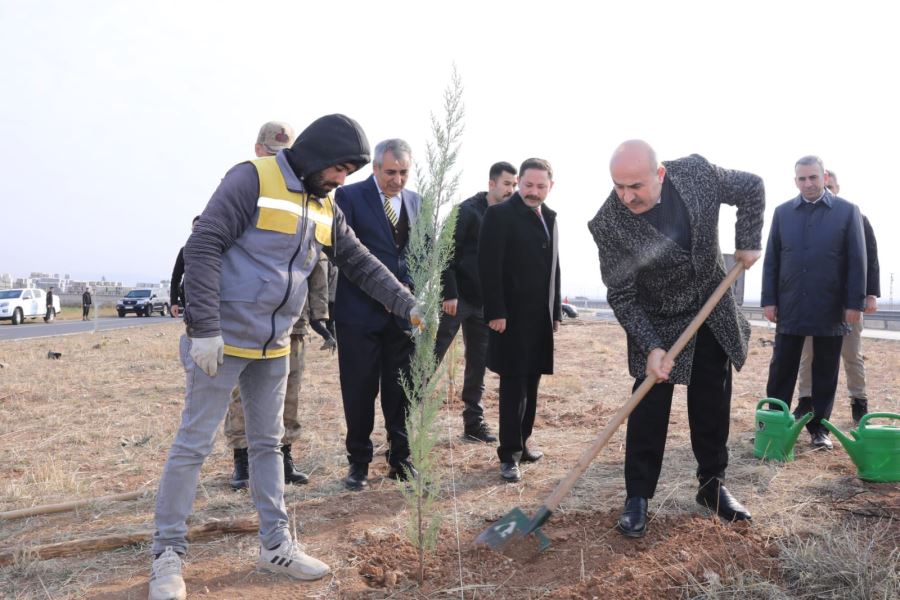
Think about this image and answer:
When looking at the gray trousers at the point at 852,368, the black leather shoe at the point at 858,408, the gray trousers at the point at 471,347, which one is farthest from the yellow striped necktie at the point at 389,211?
the black leather shoe at the point at 858,408

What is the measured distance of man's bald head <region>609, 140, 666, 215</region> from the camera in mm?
2949

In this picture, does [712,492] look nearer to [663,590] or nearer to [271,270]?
[663,590]

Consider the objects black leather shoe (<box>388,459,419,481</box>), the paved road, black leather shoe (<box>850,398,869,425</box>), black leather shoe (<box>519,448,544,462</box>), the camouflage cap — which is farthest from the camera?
the paved road

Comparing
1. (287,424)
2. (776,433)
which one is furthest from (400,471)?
(776,433)

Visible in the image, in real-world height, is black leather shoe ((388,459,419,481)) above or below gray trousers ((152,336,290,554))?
below

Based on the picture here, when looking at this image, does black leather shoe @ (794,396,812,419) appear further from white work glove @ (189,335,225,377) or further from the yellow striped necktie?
white work glove @ (189,335,225,377)

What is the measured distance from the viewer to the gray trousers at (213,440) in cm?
261

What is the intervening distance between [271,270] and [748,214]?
236cm

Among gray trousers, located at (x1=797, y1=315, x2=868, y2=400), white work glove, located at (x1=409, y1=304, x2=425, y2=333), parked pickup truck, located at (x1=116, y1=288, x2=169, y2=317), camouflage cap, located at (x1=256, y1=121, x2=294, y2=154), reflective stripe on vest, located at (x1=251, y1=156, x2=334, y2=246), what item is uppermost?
camouflage cap, located at (x1=256, y1=121, x2=294, y2=154)

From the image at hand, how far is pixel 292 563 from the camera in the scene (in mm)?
2807

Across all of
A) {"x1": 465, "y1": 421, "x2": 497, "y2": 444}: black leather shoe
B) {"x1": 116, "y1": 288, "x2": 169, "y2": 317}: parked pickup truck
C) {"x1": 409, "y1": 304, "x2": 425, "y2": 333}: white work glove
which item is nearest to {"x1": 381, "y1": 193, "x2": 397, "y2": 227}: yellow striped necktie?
{"x1": 409, "y1": 304, "x2": 425, "y2": 333}: white work glove

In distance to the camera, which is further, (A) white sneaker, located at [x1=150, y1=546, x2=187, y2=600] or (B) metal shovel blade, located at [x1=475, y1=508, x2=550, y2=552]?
(B) metal shovel blade, located at [x1=475, y1=508, x2=550, y2=552]

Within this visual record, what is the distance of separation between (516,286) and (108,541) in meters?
2.72

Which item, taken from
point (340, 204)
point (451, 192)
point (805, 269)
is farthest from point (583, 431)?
point (451, 192)
